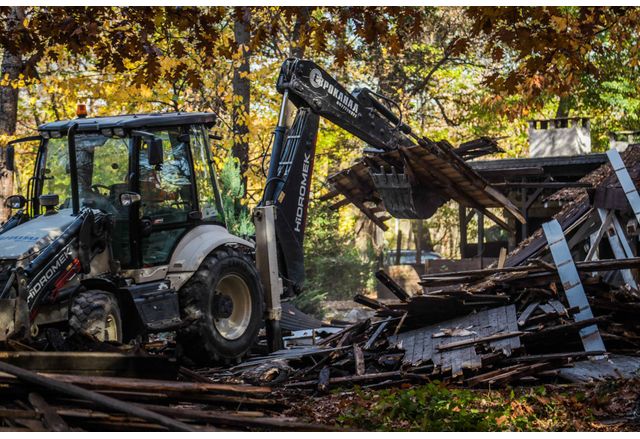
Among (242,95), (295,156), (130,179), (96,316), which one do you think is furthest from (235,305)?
(242,95)

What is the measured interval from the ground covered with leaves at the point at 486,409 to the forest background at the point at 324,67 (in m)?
3.96

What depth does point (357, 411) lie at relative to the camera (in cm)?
789

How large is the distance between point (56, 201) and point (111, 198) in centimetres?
67

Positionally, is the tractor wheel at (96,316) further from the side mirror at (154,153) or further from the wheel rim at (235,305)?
the wheel rim at (235,305)

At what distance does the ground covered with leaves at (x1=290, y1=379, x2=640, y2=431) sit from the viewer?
7574 millimetres

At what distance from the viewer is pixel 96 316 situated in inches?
365

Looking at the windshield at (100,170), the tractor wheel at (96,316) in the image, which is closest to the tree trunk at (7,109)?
the windshield at (100,170)

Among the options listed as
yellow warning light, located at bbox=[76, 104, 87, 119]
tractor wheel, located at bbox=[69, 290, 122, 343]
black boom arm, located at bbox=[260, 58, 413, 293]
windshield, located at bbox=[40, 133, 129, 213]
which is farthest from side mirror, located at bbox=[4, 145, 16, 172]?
→ black boom arm, located at bbox=[260, 58, 413, 293]

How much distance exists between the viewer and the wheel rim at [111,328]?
31.1ft

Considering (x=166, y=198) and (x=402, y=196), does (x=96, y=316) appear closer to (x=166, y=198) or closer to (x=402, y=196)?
(x=166, y=198)

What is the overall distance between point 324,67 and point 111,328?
863 inches
